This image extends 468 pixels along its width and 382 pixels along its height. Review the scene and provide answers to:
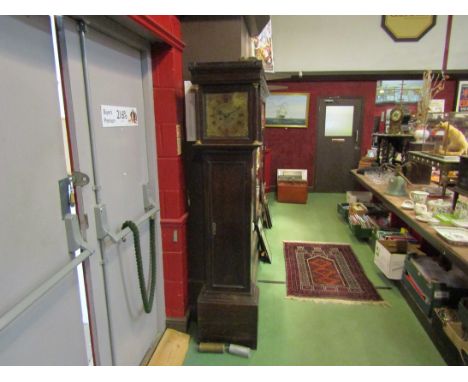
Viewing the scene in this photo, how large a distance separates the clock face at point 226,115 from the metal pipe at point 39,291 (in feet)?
3.35

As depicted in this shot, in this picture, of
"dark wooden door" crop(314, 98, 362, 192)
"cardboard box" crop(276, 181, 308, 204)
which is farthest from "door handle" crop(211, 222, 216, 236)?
"dark wooden door" crop(314, 98, 362, 192)

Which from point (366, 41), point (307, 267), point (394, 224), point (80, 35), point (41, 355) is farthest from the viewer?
point (366, 41)

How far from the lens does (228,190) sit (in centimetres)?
197

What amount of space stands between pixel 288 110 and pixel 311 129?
2.10ft

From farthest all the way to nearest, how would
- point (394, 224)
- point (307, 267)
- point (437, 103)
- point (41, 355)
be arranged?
point (437, 103) < point (394, 224) < point (307, 267) < point (41, 355)

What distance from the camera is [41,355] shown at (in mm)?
1061

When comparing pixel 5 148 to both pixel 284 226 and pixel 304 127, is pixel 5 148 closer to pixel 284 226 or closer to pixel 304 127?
pixel 284 226

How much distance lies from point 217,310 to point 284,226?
2.63 metres

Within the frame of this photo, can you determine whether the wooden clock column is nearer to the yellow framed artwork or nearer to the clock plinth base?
the clock plinth base

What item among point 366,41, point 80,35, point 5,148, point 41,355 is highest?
point 366,41

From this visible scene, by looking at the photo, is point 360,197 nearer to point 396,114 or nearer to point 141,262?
point 396,114

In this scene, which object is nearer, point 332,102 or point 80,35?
point 80,35

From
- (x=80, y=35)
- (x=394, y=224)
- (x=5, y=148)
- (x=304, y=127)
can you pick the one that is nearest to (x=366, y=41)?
(x=304, y=127)

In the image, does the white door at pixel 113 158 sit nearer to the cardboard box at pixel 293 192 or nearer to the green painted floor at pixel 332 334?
the green painted floor at pixel 332 334
